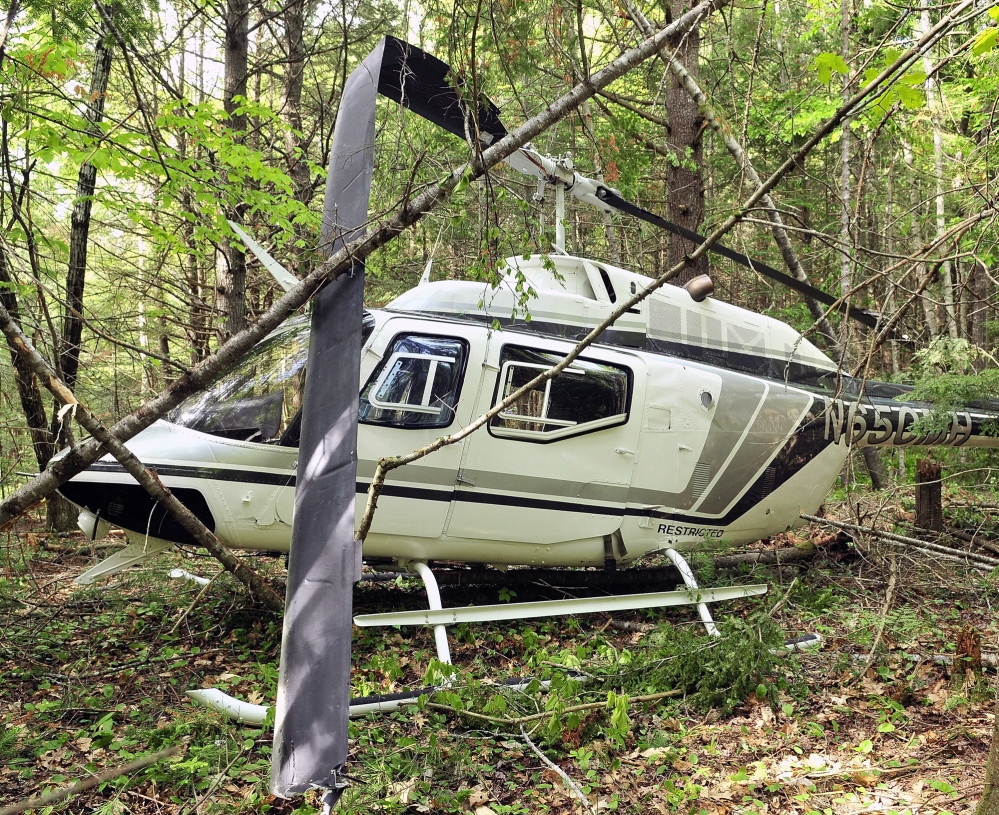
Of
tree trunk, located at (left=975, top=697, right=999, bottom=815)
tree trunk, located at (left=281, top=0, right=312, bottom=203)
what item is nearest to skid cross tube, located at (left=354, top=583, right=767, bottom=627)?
tree trunk, located at (left=975, top=697, right=999, bottom=815)

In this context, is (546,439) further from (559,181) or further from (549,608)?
(559,181)

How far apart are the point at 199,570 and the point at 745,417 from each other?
5.20 m

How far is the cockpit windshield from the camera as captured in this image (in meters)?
5.06

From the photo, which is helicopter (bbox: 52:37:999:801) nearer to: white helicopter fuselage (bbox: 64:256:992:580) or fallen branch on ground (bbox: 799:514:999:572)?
white helicopter fuselage (bbox: 64:256:992:580)

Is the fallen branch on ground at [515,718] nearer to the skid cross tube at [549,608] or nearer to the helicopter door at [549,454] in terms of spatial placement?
the skid cross tube at [549,608]

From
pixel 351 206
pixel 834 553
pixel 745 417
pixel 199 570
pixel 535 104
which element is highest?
pixel 535 104

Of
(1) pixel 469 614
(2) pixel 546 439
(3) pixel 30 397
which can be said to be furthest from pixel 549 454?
(3) pixel 30 397

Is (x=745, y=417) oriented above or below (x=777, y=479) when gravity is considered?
above

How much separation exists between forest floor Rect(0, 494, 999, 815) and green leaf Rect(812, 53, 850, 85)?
297cm

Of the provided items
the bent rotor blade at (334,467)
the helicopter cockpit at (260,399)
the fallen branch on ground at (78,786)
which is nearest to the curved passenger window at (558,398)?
the helicopter cockpit at (260,399)

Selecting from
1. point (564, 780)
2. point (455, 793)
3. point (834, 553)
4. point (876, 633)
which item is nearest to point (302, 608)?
point (455, 793)

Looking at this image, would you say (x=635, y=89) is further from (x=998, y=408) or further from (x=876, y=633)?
(x=876, y=633)

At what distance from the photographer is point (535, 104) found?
8.02 m

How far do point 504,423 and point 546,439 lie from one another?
1.10ft
